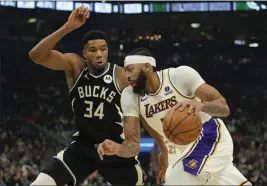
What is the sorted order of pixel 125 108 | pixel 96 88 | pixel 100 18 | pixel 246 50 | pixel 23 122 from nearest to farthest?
1. pixel 125 108
2. pixel 96 88
3. pixel 100 18
4. pixel 23 122
5. pixel 246 50

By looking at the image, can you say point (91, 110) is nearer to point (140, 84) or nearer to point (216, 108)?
point (140, 84)

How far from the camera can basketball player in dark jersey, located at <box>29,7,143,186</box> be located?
158 inches

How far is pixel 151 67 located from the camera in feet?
12.8

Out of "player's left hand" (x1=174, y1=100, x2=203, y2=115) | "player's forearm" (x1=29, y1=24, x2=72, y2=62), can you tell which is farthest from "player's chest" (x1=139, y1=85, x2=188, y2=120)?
"player's forearm" (x1=29, y1=24, x2=72, y2=62)

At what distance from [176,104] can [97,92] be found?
30.9 inches

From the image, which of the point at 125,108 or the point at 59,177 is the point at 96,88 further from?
the point at 59,177

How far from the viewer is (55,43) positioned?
3979 millimetres

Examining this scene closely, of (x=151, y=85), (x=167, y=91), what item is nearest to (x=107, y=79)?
(x=151, y=85)

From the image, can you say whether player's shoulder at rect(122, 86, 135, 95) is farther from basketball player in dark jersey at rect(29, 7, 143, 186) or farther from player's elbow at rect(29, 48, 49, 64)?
player's elbow at rect(29, 48, 49, 64)

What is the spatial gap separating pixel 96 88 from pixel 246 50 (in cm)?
1159

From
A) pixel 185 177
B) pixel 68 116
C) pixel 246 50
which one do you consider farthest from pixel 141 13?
pixel 185 177

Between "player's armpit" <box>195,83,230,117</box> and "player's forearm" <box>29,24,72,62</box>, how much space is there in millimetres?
1152

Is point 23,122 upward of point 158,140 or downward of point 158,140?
downward

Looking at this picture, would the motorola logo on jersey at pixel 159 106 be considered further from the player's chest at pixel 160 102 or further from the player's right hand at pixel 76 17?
the player's right hand at pixel 76 17
